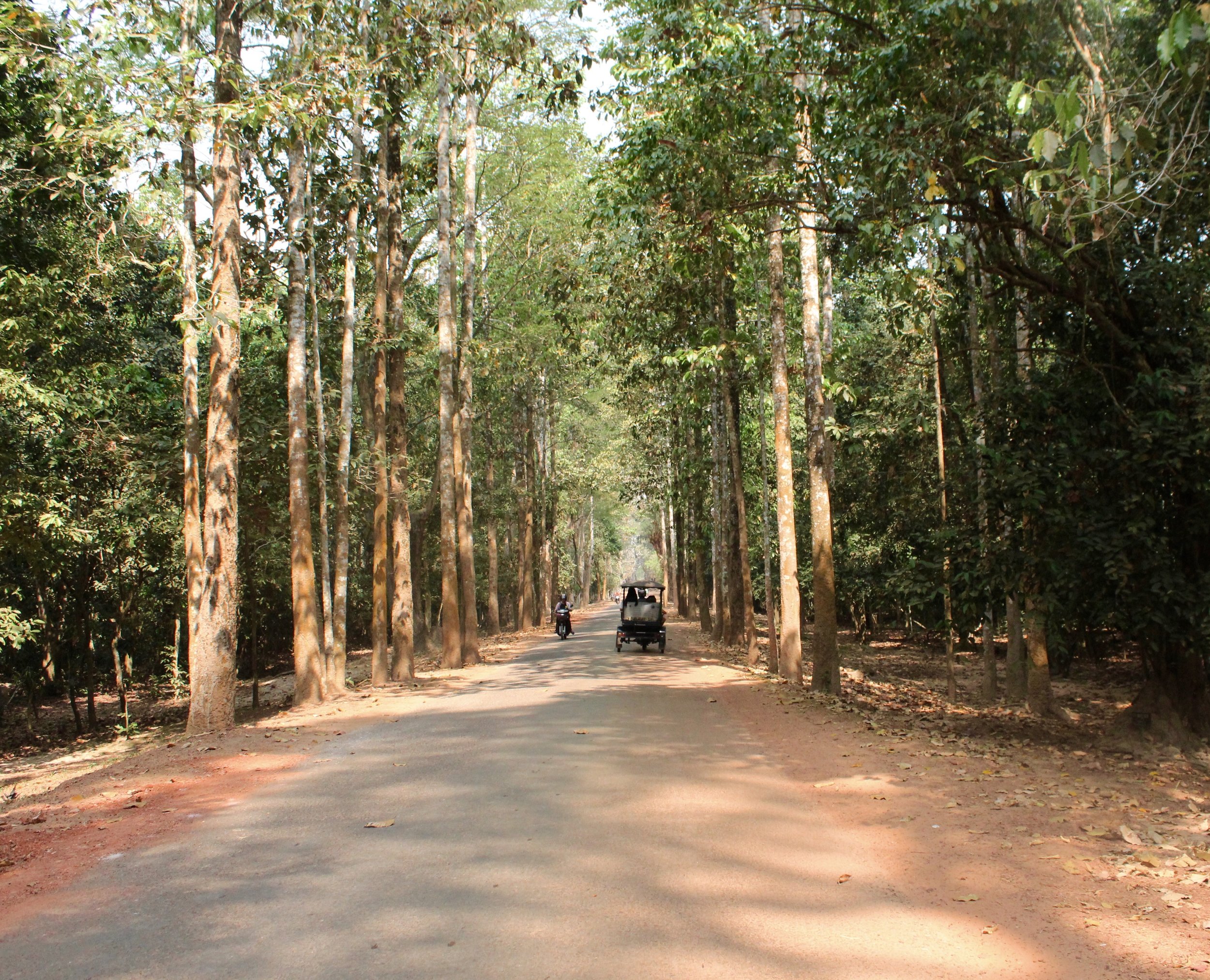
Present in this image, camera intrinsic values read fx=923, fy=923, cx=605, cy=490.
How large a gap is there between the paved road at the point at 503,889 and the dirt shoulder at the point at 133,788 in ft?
1.07

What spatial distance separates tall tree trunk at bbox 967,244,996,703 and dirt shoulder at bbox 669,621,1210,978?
2.23m

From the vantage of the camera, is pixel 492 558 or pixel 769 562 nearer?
pixel 769 562

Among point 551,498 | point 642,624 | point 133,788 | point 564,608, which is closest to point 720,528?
point 642,624

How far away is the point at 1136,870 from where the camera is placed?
5.83m

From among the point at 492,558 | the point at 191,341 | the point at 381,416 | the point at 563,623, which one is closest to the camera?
the point at 191,341

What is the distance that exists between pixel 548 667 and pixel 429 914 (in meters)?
16.3

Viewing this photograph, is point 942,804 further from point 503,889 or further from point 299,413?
point 299,413

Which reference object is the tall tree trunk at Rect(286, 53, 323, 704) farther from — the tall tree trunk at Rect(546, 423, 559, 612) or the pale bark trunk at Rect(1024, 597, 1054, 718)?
the tall tree trunk at Rect(546, 423, 559, 612)

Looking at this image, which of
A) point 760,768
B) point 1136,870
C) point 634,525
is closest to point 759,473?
point 760,768

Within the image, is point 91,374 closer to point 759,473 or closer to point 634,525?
point 759,473

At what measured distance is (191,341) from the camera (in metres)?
11.7

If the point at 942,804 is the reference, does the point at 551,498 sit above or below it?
above

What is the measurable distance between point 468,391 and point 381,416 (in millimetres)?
6060

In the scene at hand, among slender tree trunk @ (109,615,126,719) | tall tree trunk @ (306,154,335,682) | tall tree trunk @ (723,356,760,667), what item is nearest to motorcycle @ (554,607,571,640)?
tall tree trunk @ (723,356,760,667)
